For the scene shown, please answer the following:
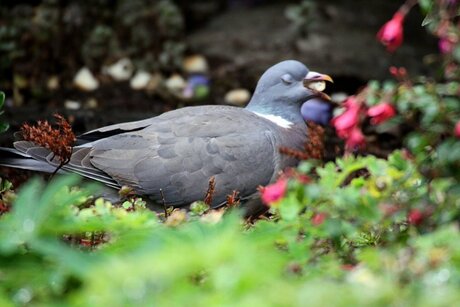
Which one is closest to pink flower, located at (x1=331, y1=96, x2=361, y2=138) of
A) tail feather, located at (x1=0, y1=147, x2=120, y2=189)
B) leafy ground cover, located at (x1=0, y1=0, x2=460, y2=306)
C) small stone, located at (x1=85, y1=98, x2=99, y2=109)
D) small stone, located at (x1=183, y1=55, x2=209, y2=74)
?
leafy ground cover, located at (x1=0, y1=0, x2=460, y2=306)

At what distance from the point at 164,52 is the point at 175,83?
30 cm

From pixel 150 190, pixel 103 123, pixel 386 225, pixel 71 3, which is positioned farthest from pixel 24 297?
pixel 71 3

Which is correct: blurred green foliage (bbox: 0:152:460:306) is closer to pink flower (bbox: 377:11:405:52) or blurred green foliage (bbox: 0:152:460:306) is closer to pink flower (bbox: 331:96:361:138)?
pink flower (bbox: 331:96:361:138)

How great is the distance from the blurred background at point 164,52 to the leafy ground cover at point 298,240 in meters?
3.44

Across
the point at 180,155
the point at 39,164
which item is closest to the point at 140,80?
the point at 39,164

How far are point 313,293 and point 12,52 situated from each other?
458cm

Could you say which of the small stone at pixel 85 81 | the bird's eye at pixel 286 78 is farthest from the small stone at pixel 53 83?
the bird's eye at pixel 286 78

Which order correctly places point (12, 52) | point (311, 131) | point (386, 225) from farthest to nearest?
1. point (12, 52)
2. point (311, 131)
3. point (386, 225)

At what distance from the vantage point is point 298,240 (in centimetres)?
253

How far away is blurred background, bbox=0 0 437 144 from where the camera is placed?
620 centimetres

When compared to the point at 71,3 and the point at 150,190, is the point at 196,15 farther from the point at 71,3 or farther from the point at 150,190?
the point at 150,190

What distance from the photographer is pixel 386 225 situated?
8.75ft

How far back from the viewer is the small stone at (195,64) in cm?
672

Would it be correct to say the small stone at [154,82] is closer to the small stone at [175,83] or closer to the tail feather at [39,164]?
the small stone at [175,83]
